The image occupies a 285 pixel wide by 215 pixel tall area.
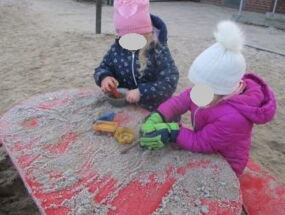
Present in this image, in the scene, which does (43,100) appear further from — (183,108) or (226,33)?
(226,33)

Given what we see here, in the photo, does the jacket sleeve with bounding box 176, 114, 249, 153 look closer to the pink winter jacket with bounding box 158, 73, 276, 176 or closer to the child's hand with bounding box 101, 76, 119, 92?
the pink winter jacket with bounding box 158, 73, 276, 176

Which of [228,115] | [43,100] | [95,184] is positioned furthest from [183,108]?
[43,100]

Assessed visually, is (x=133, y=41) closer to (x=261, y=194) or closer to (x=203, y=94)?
(x=203, y=94)

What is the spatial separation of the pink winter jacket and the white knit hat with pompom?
96 mm

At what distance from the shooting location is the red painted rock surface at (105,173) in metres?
1.22

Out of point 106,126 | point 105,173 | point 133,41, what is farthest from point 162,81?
point 105,173

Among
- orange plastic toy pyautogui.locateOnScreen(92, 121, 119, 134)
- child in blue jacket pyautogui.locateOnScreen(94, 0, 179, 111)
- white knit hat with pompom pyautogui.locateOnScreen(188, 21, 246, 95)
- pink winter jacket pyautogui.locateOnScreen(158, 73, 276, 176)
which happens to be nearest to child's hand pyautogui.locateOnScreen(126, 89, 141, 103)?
child in blue jacket pyautogui.locateOnScreen(94, 0, 179, 111)

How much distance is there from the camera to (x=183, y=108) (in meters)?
1.62

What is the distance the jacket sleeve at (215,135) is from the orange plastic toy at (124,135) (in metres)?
0.18

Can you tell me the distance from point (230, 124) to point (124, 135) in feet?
1.27

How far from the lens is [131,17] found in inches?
67.7

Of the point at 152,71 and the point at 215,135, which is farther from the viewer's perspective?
the point at 152,71

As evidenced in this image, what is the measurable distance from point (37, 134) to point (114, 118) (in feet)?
1.01

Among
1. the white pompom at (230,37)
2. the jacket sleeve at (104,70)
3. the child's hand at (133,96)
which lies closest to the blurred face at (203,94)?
the white pompom at (230,37)
